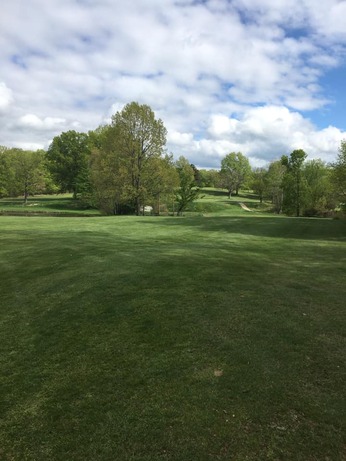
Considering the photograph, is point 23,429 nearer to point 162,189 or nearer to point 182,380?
point 182,380

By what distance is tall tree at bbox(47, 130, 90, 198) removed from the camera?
78.8 m

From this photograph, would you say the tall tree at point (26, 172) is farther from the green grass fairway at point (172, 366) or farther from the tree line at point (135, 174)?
the green grass fairway at point (172, 366)

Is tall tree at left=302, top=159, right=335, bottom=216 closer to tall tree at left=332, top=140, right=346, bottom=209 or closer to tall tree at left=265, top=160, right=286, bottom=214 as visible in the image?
tall tree at left=265, top=160, right=286, bottom=214

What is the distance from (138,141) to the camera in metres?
43.6

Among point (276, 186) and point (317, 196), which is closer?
point (317, 196)

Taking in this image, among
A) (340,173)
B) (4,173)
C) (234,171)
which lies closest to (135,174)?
(340,173)

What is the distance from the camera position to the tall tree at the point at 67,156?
259 feet

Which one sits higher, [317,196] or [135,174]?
[135,174]

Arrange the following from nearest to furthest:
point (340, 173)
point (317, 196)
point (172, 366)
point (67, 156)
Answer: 1. point (172, 366)
2. point (340, 173)
3. point (317, 196)
4. point (67, 156)

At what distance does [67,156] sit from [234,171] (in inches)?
1980

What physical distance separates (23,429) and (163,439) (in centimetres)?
155

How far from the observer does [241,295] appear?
25.3 feet

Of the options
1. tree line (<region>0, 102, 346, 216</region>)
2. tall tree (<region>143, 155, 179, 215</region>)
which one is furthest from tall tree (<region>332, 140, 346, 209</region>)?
tall tree (<region>143, 155, 179, 215</region>)

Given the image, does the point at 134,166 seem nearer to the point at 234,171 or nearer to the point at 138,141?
the point at 138,141
